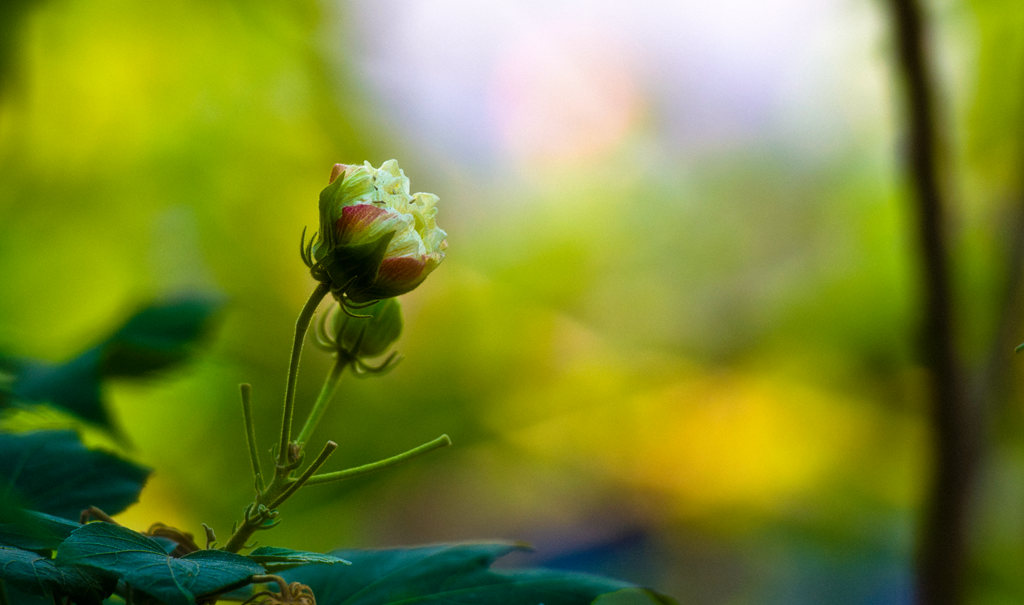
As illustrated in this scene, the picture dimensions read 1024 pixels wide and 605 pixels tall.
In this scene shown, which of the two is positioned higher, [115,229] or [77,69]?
[77,69]

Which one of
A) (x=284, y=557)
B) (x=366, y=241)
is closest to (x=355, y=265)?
(x=366, y=241)

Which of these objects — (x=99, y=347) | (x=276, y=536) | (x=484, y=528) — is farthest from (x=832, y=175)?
(x=99, y=347)

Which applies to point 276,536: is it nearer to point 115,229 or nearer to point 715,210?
point 115,229

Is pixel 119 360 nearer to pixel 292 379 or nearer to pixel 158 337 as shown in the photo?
pixel 158 337

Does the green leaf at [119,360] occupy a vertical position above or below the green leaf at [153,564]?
above

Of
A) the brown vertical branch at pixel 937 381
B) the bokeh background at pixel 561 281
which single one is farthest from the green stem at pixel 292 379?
the bokeh background at pixel 561 281

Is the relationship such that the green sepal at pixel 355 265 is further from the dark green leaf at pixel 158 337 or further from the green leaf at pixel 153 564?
the dark green leaf at pixel 158 337
